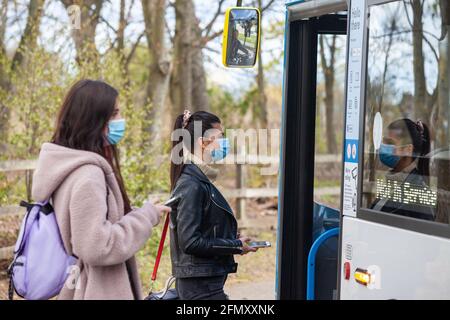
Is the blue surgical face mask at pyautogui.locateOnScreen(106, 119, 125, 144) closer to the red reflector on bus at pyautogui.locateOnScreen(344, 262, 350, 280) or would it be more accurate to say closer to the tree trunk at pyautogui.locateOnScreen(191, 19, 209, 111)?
the red reflector on bus at pyautogui.locateOnScreen(344, 262, 350, 280)

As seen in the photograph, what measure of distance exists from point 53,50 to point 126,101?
114 cm

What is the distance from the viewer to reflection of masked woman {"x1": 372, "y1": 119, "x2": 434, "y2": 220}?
4074mm

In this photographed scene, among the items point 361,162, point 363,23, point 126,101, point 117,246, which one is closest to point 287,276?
point 361,162

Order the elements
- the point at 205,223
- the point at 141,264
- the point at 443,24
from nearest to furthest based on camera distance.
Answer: the point at 443,24 < the point at 205,223 < the point at 141,264

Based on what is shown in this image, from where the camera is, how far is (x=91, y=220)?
3.46 meters

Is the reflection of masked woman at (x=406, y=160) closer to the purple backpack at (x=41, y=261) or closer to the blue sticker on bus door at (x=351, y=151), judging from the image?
the blue sticker on bus door at (x=351, y=151)

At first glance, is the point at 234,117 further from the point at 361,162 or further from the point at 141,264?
the point at 361,162

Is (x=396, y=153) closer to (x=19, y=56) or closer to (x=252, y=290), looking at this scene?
(x=252, y=290)

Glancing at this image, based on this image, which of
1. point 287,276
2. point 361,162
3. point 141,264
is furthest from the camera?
point 141,264

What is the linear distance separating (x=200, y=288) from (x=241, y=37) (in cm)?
176

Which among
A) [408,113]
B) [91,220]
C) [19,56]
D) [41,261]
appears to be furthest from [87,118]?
[19,56]

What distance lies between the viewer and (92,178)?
3.52 metres

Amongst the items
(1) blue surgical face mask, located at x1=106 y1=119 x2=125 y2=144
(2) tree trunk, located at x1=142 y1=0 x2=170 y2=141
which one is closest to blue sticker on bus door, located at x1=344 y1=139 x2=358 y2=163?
(1) blue surgical face mask, located at x1=106 y1=119 x2=125 y2=144

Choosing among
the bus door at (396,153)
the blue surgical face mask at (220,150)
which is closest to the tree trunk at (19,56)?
the blue surgical face mask at (220,150)
